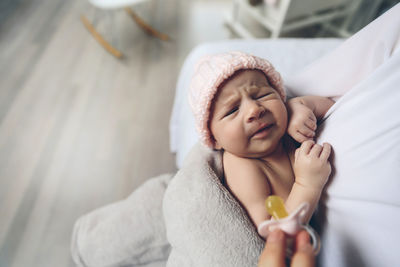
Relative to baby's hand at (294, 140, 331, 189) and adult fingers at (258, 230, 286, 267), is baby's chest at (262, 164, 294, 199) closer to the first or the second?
baby's hand at (294, 140, 331, 189)

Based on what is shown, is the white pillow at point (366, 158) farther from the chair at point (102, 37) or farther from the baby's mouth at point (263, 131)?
the chair at point (102, 37)

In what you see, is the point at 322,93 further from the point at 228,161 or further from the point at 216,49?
the point at 216,49

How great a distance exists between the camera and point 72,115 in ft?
4.72

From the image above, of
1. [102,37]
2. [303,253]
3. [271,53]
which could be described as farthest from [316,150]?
[102,37]

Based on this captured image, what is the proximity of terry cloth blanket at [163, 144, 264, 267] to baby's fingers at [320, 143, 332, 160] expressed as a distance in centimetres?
19

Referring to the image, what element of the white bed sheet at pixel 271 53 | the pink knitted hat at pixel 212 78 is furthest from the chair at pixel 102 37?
the pink knitted hat at pixel 212 78

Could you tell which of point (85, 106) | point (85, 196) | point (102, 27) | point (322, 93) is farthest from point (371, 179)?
point (102, 27)

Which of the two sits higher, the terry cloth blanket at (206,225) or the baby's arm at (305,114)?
the baby's arm at (305,114)

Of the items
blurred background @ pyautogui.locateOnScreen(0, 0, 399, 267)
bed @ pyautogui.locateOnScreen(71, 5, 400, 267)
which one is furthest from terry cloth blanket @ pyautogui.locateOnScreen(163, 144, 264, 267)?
blurred background @ pyautogui.locateOnScreen(0, 0, 399, 267)

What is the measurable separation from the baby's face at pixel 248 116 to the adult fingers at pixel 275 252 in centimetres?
25

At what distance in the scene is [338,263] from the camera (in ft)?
1.35

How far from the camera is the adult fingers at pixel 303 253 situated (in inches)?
10.0

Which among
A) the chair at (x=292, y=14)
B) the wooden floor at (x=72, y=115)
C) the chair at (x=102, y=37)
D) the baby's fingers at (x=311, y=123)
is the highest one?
the chair at (x=292, y=14)

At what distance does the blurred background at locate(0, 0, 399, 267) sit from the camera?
1.09 meters
